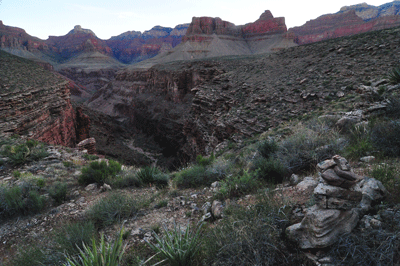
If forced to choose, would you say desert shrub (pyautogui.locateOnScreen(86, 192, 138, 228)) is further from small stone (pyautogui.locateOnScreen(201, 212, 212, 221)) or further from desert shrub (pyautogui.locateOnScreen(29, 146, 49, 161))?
desert shrub (pyautogui.locateOnScreen(29, 146, 49, 161))

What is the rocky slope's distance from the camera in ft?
243

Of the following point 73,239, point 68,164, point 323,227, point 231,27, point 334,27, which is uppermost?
point 231,27

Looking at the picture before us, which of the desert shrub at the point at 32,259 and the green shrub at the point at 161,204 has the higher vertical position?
the desert shrub at the point at 32,259

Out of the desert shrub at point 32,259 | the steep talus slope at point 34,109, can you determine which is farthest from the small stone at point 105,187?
the steep talus slope at point 34,109

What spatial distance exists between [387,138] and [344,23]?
346ft

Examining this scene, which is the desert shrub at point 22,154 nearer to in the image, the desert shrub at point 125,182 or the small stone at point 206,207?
the desert shrub at point 125,182

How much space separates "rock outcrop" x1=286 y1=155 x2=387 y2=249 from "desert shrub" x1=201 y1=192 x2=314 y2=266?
143mm

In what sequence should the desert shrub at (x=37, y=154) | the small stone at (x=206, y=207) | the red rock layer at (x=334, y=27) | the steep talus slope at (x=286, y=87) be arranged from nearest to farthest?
the small stone at (x=206, y=207)
the desert shrub at (x=37, y=154)
the steep talus slope at (x=286, y=87)
the red rock layer at (x=334, y=27)

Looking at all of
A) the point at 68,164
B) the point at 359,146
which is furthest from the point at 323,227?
the point at 68,164

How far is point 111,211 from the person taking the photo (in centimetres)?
355

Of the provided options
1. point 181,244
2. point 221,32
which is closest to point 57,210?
point 181,244

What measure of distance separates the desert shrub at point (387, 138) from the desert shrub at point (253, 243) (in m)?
2.25

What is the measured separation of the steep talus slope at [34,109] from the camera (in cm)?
1101

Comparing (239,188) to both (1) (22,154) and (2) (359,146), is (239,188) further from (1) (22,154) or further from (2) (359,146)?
(1) (22,154)
